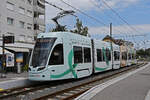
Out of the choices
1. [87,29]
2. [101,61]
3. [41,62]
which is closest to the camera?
[41,62]

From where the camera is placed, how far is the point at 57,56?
12500 mm

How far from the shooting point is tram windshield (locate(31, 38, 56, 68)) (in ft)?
39.6

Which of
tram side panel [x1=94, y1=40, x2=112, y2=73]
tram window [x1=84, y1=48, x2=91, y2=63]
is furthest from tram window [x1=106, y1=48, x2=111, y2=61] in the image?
tram window [x1=84, y1=48, x2=91, y2=63]

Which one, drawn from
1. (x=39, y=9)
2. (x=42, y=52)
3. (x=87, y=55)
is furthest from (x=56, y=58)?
(x=39, y=9)

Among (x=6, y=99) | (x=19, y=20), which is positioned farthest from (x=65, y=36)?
(x=19, y=20)

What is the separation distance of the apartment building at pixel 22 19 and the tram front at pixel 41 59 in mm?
16986

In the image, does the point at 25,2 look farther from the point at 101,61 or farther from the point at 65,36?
the point at 65,36

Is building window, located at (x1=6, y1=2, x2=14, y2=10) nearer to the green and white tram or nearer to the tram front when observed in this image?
the green and white tram

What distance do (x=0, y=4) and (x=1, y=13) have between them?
136 centimetres

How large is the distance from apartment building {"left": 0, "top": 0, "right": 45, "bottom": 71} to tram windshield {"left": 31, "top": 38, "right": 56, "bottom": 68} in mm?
16902

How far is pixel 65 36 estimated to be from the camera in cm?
1335

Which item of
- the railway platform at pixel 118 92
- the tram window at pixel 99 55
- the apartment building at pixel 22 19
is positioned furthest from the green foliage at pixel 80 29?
the railway platform at pixel 118 92

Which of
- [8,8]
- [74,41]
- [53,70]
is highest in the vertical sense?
[8,8]

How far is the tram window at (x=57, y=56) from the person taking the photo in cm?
1219
